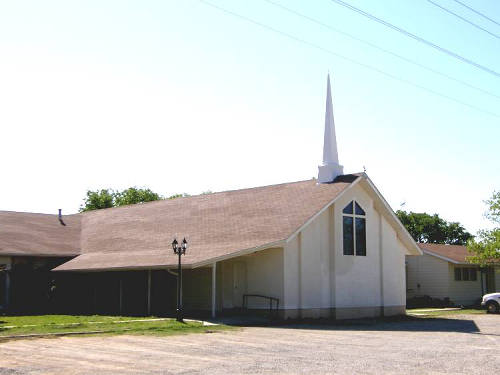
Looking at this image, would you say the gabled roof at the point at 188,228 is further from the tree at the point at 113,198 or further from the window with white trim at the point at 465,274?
the tree at the point at 113,198

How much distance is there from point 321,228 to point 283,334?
842cm

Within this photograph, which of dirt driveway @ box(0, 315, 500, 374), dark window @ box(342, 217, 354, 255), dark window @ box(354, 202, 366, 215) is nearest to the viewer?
dirt driveway @ box(0, 315, 500, 374)

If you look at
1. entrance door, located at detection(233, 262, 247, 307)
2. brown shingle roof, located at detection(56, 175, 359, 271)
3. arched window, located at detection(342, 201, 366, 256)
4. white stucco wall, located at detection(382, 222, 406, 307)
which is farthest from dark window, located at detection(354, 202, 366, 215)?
entrance door, located at detection(233, 262, 247, 307)

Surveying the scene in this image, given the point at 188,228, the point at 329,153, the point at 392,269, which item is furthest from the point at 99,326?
the point at 392,269

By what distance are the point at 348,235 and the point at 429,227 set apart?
6199cm

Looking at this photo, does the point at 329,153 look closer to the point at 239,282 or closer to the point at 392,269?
the point at 392,269

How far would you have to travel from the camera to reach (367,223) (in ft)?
95.8

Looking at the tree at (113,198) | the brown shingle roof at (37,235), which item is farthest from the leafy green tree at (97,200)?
the brown shingle roof at (37,235)

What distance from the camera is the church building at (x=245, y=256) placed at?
84.2ft

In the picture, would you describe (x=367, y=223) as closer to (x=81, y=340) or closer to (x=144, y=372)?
(x=81, y=340)

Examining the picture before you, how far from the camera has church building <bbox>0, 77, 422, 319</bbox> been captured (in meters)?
25.7

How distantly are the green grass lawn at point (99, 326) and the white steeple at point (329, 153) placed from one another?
9.93m

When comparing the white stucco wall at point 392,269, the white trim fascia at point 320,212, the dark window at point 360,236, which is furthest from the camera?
the white stucco wall at point 392,269

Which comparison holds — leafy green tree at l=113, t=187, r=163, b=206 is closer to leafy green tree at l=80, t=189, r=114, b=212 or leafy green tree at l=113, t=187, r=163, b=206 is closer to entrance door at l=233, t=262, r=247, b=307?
leafy green tree at l=80, t=189, r=114, b=212
